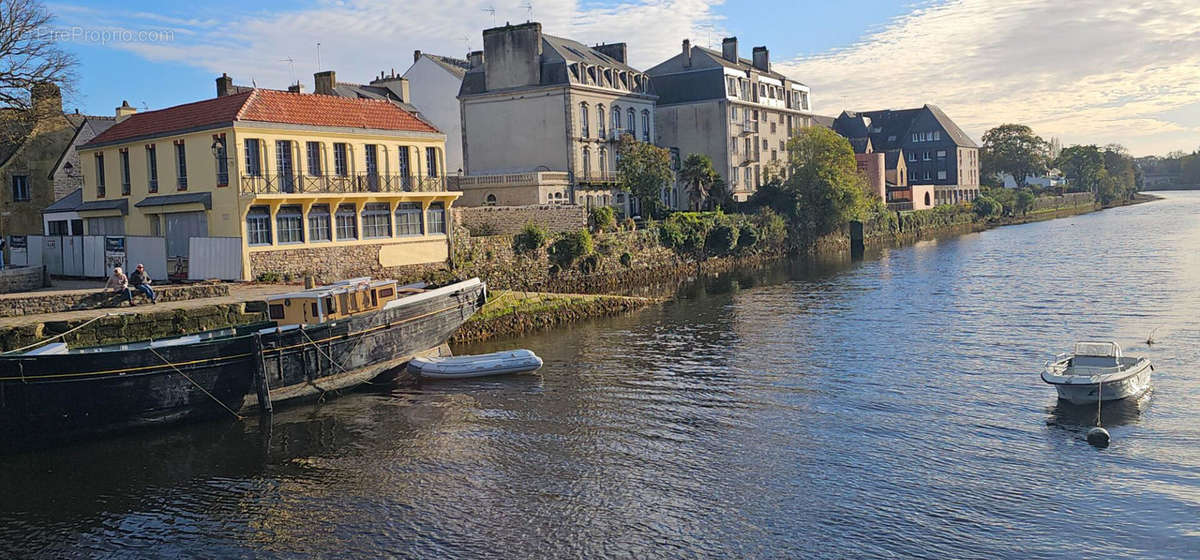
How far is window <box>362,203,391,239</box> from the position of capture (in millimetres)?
40094

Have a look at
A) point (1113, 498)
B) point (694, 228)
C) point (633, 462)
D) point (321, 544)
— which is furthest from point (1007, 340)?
point (694, 228)

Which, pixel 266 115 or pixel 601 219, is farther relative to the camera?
pixel 601 219

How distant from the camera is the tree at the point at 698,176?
69125mm

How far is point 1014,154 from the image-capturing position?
14162 centimetres

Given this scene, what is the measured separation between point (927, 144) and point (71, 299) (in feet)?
403

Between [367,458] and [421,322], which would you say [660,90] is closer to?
[421,322]

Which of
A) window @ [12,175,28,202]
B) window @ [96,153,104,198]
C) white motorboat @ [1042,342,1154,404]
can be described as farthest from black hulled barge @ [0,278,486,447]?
window @ [12,175,28,202]

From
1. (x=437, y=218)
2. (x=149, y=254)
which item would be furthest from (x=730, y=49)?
(x=149, y=254)

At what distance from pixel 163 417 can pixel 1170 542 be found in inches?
864

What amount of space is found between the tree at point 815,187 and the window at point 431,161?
41487mm

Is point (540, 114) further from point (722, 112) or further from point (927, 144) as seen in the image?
point (927, 144)

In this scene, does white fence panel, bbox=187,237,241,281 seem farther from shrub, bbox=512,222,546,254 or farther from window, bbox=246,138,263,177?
shrub, bbox=512,222,546,254

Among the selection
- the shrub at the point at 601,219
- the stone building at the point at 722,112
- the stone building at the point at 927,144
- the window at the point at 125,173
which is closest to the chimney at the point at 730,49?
the stone building at the point at 722,112

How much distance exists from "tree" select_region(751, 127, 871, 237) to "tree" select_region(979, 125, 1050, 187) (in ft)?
240
